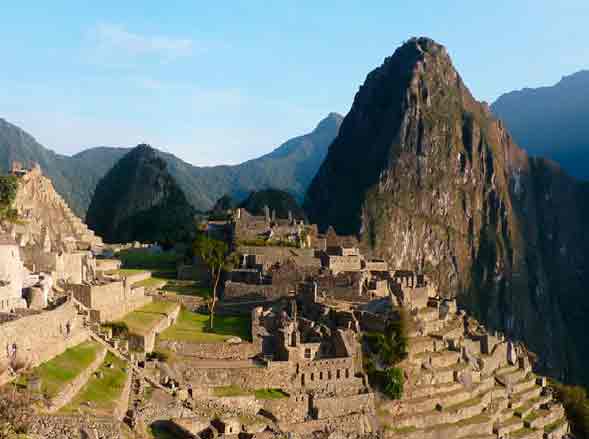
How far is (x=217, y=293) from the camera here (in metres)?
41.7

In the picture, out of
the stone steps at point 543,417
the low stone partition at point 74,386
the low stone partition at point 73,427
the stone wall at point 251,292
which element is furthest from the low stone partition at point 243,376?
the stone steps at point 543,417

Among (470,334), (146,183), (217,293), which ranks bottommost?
(470,334)

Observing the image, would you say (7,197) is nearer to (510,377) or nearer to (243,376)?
(243,376)

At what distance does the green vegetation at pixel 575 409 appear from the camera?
2096 inches

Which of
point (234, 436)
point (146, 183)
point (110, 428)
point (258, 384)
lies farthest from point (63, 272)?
point (146, 183)

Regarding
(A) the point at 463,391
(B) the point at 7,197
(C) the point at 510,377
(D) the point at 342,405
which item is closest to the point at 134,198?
(B) the point at 7,197

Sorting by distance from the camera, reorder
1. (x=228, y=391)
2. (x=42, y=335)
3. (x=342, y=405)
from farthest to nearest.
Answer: (x=342, y=405), (x=228, y=391), (x=42, y=335)

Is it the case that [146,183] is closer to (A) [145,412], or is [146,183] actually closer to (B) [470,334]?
(B) [470,334]

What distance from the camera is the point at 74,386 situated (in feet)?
67.9

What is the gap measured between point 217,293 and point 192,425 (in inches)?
702

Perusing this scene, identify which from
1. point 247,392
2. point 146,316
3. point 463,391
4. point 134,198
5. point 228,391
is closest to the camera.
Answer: point 228,391

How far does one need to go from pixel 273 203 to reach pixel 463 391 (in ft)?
234

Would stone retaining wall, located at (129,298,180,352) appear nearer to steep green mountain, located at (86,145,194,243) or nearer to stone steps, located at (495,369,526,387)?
stone steps, located at (495,369,526,387)

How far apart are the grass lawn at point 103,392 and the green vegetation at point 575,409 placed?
1586 inches
